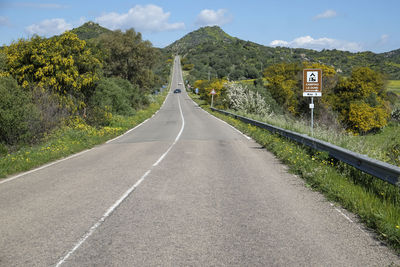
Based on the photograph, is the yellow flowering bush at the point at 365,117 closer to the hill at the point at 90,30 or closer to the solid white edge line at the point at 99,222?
the solid white edge line at the point at 99,222

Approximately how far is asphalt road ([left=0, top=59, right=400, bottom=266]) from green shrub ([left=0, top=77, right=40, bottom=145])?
5.59 meters

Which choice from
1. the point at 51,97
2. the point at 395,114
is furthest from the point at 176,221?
the point at 395,114

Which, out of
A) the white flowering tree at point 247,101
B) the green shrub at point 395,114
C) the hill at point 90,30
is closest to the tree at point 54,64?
the white flowering tree at point 247,101

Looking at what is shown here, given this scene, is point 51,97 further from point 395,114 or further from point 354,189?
point 395,114

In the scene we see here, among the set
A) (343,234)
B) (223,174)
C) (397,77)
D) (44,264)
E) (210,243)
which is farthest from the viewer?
(397,77)

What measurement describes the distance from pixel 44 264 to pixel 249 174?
5905mm

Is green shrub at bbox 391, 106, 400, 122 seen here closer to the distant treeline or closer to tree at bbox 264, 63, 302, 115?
tree at bbox 264, 63, 302, 115

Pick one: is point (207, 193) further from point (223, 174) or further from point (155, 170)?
point (155, 170)

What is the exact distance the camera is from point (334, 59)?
173m

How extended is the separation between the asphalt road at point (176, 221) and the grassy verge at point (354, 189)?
25cm

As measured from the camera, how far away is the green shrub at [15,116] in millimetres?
13827

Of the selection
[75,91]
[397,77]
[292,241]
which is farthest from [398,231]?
[397,77]

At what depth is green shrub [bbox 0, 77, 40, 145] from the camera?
45.4 ft

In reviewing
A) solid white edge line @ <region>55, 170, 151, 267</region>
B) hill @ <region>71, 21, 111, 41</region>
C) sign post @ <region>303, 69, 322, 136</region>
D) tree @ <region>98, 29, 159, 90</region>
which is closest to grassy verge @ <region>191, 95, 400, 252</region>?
sign post @ <region>303, 69, 322, 136</region>
